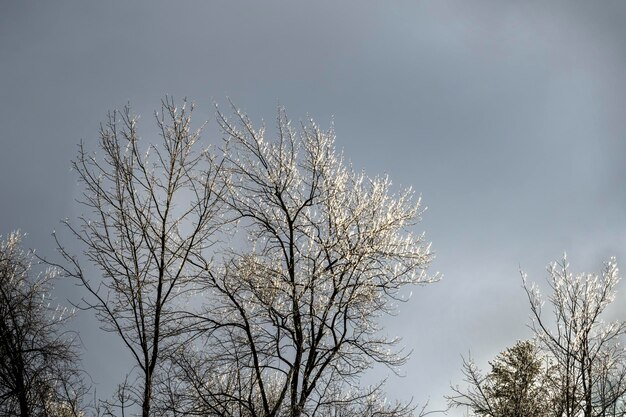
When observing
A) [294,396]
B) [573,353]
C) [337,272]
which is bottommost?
[294,396]

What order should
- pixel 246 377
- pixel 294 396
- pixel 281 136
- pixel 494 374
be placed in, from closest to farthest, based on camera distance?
1. pixel 294 396
2. pixel 246 377
3. pixel 281 136
4. pixel 494 374

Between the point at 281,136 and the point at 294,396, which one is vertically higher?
the point at 281,136

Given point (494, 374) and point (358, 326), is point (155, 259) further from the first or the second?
point (494, 374)

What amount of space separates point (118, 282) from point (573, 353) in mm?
8303

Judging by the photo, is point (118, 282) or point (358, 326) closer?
point (118, 282)

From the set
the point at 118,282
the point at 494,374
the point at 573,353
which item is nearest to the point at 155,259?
the point at 118,282

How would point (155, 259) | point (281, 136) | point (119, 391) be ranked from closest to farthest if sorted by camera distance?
1. point (119, 391)
2. point (155, 259)
3. point (281, 136)

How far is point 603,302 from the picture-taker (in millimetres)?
10438

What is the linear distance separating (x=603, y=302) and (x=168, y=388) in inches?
323

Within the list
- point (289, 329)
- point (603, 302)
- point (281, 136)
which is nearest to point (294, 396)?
point (289, 329)

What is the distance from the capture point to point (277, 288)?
30.4ft

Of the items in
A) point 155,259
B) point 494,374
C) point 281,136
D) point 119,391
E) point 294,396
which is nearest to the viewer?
point 119,391

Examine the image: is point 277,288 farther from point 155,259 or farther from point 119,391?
point 119,391

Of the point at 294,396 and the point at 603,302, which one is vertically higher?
the point at 603,302
